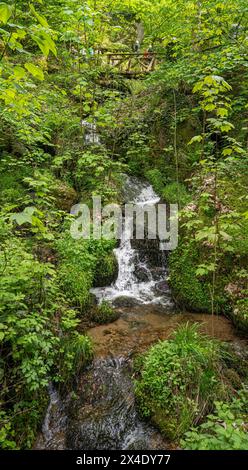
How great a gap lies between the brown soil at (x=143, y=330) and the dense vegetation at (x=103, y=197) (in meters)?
0.23

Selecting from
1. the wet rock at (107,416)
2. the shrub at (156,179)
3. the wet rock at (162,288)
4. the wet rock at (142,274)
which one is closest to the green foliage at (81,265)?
the wet rock at (142,274)

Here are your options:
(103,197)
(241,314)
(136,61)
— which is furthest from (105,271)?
(136,61)

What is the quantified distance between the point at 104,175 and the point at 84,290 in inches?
154

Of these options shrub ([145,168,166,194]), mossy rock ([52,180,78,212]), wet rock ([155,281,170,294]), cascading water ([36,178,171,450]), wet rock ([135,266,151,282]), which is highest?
shrub ([145,168,166,194])

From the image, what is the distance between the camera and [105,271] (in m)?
6.20

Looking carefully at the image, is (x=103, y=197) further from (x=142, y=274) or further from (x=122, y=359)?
(x=122, y=359)

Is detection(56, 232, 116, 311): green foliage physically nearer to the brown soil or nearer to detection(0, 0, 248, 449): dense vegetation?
detection(0, 0, 248, 449): dense vegetation

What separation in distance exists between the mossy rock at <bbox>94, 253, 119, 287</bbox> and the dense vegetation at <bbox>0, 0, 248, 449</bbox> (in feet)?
0.08

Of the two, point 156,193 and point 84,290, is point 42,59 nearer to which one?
point 156,193

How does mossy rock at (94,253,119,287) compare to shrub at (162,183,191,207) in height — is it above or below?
below

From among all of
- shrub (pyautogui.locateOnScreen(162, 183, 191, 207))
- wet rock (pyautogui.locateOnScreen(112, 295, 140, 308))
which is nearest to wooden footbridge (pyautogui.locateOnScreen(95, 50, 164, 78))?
shrub (pyautogui.locateOnScreen(162, 183, 191, 207))

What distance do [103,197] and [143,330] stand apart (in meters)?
3.61

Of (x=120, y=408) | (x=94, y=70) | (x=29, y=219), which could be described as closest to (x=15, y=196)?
(x=94, y=70)

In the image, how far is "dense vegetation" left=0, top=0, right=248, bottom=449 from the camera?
10.7 feet
